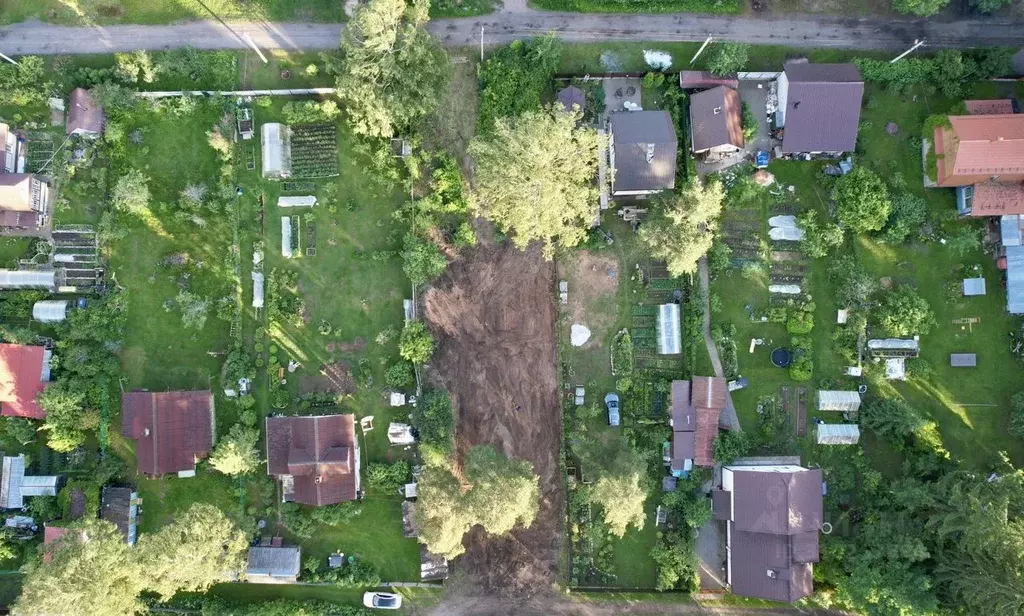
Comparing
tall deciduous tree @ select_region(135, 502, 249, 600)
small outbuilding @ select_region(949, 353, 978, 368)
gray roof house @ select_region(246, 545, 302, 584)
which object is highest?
small outbuilding @ select_region(949, 353, 978, 368)

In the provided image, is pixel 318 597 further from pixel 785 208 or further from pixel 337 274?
pixel 785 208

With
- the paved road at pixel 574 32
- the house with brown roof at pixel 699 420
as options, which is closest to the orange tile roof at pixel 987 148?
the paved road at pixel 574 32

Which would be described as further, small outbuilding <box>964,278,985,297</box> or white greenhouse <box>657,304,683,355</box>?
Result: white greenhouse <box>657,304,683,355</box>

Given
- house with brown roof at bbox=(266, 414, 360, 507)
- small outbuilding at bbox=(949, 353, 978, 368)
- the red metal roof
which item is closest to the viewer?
house with brown roof at bbox=(266, 414, 360, 507)

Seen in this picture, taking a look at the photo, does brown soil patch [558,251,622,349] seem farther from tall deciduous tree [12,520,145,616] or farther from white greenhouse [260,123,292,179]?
tall deciduous tree [12,520,145,616]

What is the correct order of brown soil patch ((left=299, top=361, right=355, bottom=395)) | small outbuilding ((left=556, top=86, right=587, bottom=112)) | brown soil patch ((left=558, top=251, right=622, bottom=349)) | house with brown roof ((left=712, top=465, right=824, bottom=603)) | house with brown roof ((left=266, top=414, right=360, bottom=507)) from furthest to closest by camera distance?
brown soil patch ((left=558, top=251, right=622, bottom=349))
brown soil patch ((left=299, top=361, right=355, bottom=395))
small outbuilding ((left=556, top=86, right=587, bottom=112))
house with brown roof ((left=266, top=414, right=360, bottom=507))
house with brown roof ((left=712, top=465, right=824, bottom=603))

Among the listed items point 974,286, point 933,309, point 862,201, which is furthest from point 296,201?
point 974,286

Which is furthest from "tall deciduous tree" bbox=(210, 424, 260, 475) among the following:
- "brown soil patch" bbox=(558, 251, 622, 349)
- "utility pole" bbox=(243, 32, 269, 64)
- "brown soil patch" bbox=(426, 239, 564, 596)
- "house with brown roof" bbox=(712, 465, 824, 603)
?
"house with brown roof" bbox=(712, 465, 824, 603)

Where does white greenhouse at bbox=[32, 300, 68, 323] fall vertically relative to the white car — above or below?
above
